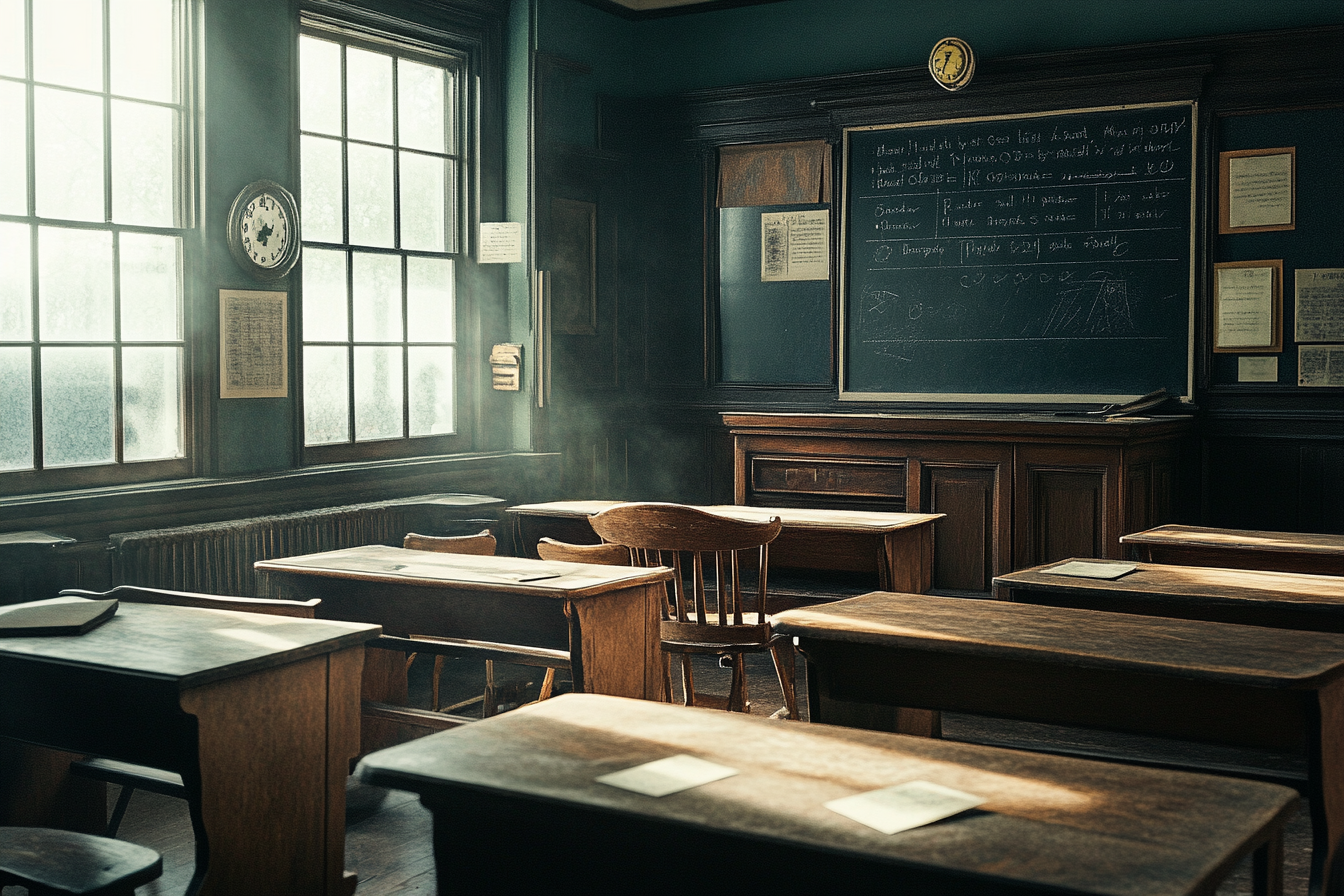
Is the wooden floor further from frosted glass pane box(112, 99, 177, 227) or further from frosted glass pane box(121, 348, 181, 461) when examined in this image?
frosted glass pane box(112, 99, 177, 227)

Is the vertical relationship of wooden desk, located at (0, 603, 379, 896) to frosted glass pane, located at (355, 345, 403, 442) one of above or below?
below

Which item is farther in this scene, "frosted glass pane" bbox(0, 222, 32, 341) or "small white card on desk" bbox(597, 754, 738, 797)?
"frosted glass pane" bbox(0, 222, 32, 341)

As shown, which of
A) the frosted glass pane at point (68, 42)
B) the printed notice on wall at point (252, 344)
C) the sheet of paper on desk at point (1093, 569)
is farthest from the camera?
the printed notice on wall at point (252, 344)

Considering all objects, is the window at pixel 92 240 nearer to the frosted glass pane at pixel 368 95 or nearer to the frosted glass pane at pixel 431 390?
the frosted glass pane at pixel 368 95

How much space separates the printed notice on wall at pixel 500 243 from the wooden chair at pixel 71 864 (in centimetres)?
428

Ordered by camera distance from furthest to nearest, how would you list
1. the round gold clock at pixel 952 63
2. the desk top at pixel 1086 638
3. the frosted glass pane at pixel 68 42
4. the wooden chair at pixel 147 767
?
the round gold clock at pixel 952 63
the frosted glass pane at pixel 68 42
the wooden chair at pixel 147 767
the desk top at pixel 1086 638

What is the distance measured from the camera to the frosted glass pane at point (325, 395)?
5.57 m

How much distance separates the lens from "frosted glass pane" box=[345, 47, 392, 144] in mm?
5770

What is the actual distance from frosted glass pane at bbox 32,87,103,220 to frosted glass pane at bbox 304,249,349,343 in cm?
103

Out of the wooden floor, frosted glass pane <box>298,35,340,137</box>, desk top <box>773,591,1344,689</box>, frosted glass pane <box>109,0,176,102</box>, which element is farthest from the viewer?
frosted glass pane <box>298,35,340,137</box>

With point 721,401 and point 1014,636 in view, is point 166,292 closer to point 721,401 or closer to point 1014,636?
point 721,401

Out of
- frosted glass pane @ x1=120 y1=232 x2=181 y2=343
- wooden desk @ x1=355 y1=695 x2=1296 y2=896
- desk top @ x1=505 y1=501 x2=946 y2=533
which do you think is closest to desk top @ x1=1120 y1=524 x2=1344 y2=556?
desk top @ x1=505 y1=501 x2=946 y2=533

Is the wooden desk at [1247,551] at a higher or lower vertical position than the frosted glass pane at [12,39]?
lower

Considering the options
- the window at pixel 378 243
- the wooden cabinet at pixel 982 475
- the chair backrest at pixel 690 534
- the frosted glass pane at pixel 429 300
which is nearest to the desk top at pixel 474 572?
the chair backrest at pixel 690 534
